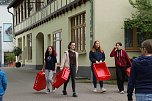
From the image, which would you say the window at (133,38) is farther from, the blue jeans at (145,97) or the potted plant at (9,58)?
the potted plant at (9,58)

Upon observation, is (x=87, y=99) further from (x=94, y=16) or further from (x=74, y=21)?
(x=74, y=21)

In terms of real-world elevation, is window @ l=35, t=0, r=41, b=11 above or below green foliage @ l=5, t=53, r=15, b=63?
above

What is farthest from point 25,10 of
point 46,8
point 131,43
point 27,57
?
point 131,43

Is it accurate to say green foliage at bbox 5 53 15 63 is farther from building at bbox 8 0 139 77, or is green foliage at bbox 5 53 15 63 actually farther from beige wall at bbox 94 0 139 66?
beige wall at bbox 94 0 139 66

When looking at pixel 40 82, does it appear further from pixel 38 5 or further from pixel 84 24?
pixel 38 5

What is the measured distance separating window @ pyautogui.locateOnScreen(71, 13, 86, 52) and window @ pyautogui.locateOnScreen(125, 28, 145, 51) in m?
2.36

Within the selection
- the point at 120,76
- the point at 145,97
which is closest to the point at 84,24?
the point at 120,76

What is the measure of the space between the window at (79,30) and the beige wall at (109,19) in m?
2.02

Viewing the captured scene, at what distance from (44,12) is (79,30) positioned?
9383 millimetres

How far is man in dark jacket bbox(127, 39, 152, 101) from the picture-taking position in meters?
5.56

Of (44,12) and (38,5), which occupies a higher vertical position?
(38,5)

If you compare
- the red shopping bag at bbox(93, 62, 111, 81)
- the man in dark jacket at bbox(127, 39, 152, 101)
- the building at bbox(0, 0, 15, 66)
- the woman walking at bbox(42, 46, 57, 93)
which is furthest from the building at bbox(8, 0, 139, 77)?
the building at bbox(0, 0, 15, 66)

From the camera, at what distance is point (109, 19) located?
2016 cm

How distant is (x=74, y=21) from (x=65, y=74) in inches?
421
